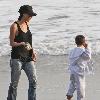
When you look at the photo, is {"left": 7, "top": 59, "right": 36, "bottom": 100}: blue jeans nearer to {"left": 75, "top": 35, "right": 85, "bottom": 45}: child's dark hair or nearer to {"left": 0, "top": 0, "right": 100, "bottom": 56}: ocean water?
{"left": 75, "top": 35, "right": 85, "bottom": 45}: child's dark hair

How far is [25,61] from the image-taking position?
734 cm

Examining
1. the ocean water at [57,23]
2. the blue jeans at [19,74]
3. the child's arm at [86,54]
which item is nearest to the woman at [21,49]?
the blue jeans at [19,74]

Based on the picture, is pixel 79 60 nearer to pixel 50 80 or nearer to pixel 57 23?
pixel 50 80

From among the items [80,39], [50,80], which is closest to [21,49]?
[80,39]

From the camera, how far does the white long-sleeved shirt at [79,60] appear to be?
7.63 m

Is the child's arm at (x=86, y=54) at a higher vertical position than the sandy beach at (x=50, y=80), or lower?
higher

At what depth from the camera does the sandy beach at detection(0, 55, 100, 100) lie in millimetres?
8594

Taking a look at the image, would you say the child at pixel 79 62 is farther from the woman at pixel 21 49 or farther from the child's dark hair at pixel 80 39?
the woman at pixel 21 49

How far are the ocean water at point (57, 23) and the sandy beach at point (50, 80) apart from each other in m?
1.08

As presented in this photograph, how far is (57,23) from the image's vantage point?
17562 mm

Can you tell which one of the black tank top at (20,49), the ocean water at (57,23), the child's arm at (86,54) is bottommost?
the ocean water at (57,23)

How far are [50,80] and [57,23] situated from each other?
799cm

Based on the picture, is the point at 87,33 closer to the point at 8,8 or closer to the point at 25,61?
the point at 8,8

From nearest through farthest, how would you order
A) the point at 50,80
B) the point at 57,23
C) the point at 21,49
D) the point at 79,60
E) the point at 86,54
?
the point at 21,49
the point at 86,54
the point at 79,60
the point at 50,80
the point at 57,23
